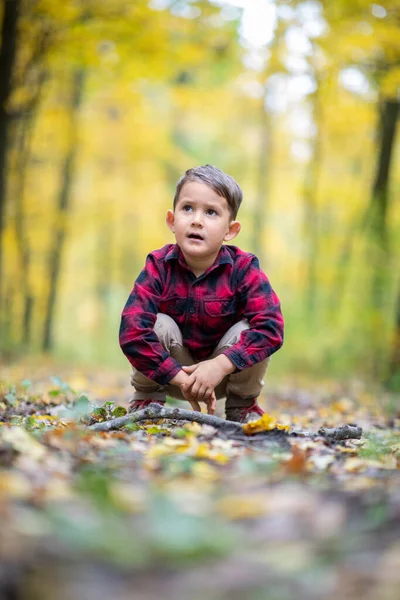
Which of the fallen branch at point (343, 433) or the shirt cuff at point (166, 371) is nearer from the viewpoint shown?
the fallen branch at point (343, 433)

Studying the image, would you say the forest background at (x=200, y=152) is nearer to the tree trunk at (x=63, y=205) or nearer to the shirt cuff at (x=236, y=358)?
the tree trunk at (x=63, y=205)

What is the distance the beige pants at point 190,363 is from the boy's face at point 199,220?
365 mm

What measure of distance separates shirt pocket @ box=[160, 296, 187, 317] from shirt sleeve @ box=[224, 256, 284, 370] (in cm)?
28

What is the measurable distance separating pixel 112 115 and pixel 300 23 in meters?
5.05

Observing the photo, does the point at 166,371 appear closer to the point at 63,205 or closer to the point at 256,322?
the point at 256,322

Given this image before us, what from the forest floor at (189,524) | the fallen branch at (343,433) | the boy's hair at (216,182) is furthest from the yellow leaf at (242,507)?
the boy's hair at (216,182)

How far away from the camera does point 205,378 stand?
104 inches

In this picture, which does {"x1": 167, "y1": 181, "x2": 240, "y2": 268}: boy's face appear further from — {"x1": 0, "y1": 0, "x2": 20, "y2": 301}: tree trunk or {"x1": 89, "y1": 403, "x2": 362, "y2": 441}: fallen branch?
{"x1": 0, "y1": 0, "x2": 20, "y2": 301}: tree trunk

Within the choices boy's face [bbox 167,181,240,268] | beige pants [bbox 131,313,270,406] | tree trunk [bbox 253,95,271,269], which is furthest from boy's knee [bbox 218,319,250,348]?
tree trunk [bbox 253,95,271,269]

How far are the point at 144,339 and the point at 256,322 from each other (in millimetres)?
532

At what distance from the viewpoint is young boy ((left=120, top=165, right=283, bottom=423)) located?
2.78 meters

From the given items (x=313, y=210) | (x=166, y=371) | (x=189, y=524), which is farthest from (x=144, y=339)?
(x=313, y=210)

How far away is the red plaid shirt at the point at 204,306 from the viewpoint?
280 cm

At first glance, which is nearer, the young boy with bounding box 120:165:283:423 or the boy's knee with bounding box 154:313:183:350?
the young boy with bounding box 120:165:283:423
